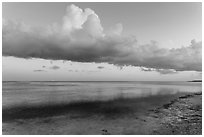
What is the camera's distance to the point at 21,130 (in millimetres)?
17906

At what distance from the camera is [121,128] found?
18.4m

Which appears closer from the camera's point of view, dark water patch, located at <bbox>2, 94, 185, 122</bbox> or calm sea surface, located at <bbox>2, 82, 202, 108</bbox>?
dark water patch, located at <bbox>2, 94, 185, 122</bbox>

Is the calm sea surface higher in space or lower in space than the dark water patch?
lower

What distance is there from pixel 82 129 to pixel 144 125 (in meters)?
6.29

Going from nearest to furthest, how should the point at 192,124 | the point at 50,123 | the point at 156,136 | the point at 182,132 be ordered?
the point at 156,136 → the point at 182,132 → the point at 192,124 → the point at 50,123

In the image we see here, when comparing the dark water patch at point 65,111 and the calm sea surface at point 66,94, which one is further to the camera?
the calm sea surface at point 66,94

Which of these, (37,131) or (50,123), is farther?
(50,123)

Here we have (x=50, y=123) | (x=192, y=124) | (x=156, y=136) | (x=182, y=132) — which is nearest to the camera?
(x=156, y=136)

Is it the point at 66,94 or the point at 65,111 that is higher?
the point at 65,111

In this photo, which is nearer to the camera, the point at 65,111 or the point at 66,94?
the point at 65,111

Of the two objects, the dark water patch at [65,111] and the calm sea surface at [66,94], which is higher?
the dark water patch at [65,111]

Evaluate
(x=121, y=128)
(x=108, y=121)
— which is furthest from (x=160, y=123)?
(x=108, y=121)

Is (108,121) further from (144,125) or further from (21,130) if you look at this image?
(21,130)

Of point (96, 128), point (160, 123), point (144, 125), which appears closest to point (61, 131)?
point (96, 128)
